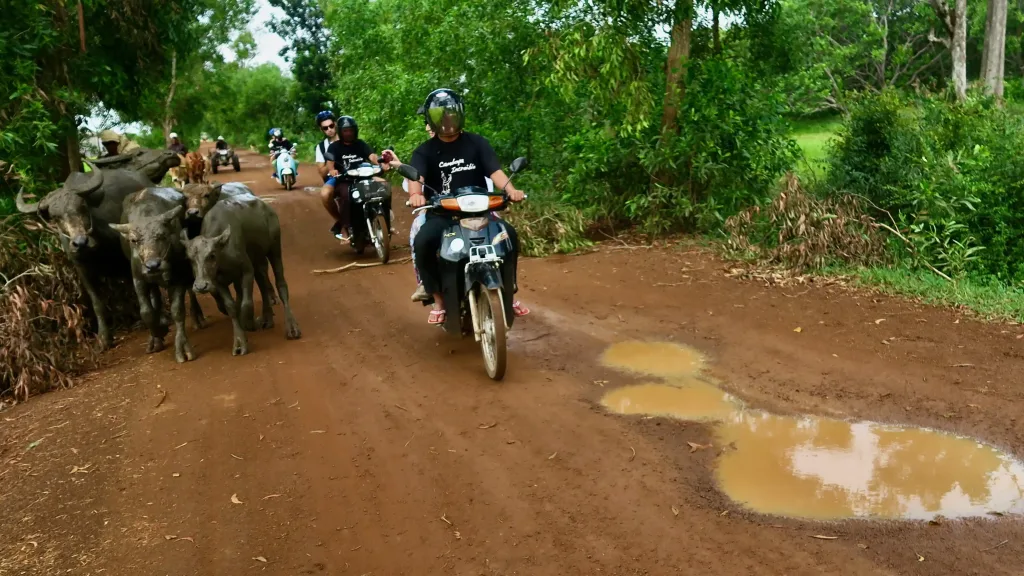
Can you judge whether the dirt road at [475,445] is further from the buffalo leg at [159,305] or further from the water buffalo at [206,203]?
the water buffalo at [206,203]

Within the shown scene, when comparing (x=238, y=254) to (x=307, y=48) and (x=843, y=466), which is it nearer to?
(x=843, y=466)

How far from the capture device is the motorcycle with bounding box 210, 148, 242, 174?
30389 mm

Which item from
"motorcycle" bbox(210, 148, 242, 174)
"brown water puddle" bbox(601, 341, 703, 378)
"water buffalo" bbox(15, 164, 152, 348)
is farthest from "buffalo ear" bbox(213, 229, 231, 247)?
"motorcycle" bbox(210, 148, 242, 174)

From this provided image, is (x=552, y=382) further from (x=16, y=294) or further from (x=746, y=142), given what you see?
(x=746, y=142)

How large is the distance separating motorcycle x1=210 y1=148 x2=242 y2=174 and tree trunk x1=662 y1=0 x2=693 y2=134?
2372 centimetres

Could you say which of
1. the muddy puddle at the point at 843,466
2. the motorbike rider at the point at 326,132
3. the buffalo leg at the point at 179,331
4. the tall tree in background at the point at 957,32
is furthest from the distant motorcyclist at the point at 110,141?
the tall tree in background at the point at 957,32

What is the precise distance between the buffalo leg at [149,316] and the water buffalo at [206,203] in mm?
691

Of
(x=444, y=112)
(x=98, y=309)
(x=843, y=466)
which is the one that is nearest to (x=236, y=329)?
(x=98, y=309)

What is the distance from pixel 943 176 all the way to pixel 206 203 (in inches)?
312

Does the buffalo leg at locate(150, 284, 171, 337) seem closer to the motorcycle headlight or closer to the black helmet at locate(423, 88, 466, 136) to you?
the black helmet at locate(423, 88, 466, 136)

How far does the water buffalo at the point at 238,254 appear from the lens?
667cm

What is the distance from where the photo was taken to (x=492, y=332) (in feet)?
19.6

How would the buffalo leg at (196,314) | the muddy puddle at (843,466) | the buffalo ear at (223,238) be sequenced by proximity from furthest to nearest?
1. the buffalo leg at (196,314)
2. the buffalo ear at (223,238)
3. the muddy puddle at (843,466)

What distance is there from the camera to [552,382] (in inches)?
235
